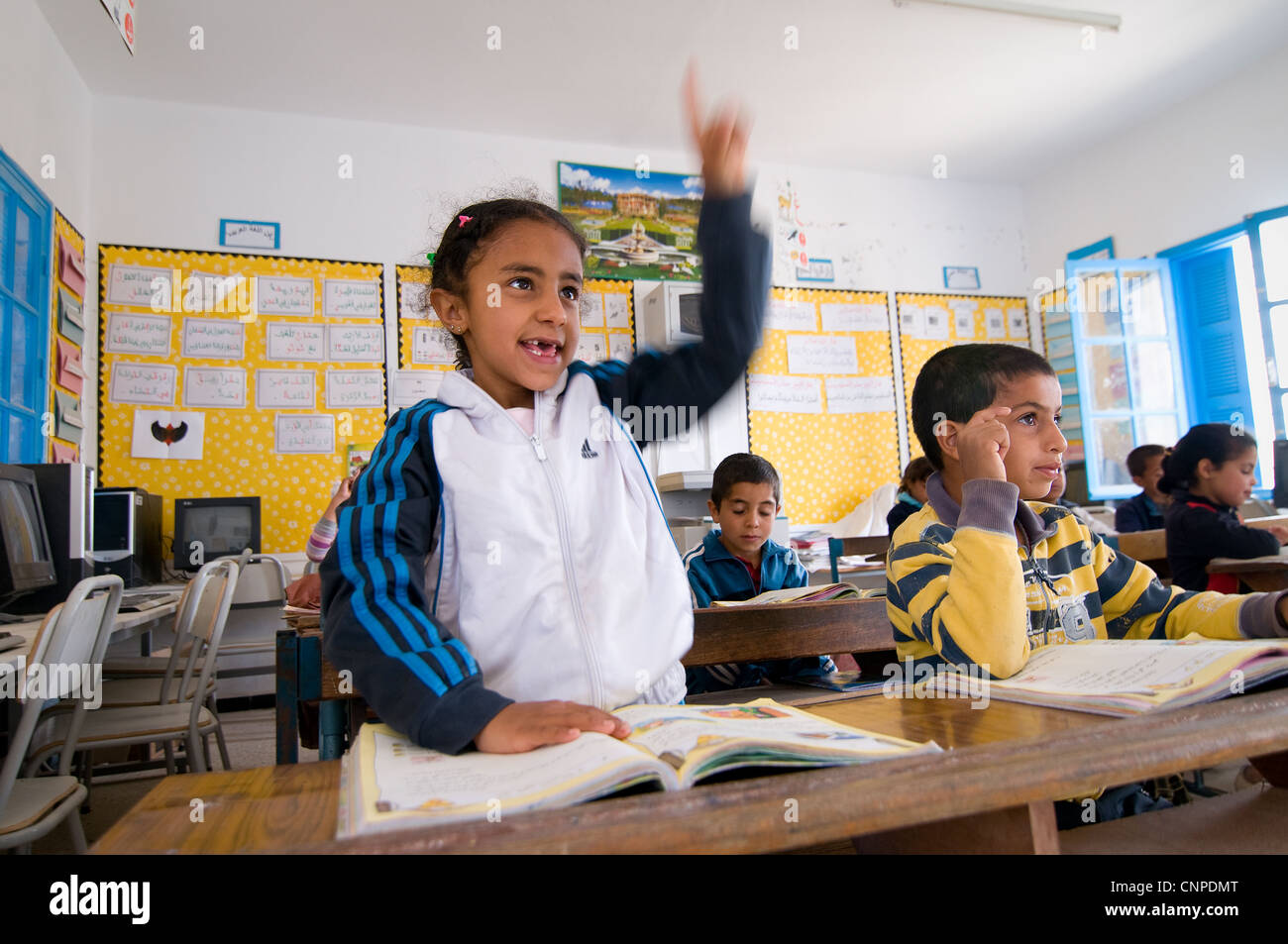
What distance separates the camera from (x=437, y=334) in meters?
4.68

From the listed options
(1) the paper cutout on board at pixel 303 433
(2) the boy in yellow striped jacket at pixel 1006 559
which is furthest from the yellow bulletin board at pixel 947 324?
(2) the boy in yellow striped jacket at pixel 1006 559

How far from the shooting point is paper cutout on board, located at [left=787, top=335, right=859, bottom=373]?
18.4 ft

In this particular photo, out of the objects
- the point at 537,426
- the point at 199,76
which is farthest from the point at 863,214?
the point at 537,426

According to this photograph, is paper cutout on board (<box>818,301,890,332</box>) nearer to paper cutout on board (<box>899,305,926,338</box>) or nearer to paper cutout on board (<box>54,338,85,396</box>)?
paper cutout on board (<box>899,305,926,338</box>)

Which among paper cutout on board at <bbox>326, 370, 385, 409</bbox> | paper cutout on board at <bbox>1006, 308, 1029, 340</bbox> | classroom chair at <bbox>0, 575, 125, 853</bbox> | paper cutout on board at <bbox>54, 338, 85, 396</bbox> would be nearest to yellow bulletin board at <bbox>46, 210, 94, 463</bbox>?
paper cutout on board at <bbox>54, 338, 85, 396</bbox>

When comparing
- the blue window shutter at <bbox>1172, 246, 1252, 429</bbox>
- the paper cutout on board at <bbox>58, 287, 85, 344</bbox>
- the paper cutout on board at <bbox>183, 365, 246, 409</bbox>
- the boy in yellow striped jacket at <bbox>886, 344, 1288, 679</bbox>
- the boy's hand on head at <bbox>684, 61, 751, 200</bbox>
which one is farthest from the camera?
the blue window shutter at <bbox>1172, 246, 1252, 429</bbox>

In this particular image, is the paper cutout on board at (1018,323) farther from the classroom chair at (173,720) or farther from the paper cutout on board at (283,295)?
the classroom chair at (173,720)

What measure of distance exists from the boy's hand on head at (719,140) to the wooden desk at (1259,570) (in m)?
2.25

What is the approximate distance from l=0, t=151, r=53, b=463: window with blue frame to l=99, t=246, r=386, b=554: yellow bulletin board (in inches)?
25.8

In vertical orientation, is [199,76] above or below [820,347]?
above

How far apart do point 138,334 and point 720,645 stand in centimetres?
416

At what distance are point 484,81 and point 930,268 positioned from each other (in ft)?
10.8
